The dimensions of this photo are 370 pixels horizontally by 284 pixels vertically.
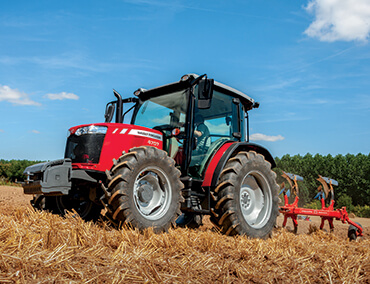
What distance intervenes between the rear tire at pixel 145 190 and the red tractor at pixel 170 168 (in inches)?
0.4

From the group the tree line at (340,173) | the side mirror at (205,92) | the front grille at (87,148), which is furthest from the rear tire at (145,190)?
the tree line at (340,173)

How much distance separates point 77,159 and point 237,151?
97.5 inches

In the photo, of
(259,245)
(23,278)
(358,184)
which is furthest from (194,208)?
(358,184)

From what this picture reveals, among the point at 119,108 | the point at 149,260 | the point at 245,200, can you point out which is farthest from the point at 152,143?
the point at 149,260

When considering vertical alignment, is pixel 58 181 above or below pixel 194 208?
above

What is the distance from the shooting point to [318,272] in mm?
3109

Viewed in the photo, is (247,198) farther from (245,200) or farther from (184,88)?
(184,88)

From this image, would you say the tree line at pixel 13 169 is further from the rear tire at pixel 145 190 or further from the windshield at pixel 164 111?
the rear tire at pixel 145 190

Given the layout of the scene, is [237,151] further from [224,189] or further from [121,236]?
[121,236]

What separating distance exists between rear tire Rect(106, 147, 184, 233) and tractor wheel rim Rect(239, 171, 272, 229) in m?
1.32

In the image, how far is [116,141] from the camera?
4.66 meters

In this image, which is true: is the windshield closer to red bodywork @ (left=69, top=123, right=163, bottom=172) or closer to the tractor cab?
the tractor cab

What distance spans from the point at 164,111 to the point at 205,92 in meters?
1.10

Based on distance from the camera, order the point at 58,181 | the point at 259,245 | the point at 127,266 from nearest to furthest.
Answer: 1. the point at 127,266
2. the point at 259,245
3. the point at 58,181
